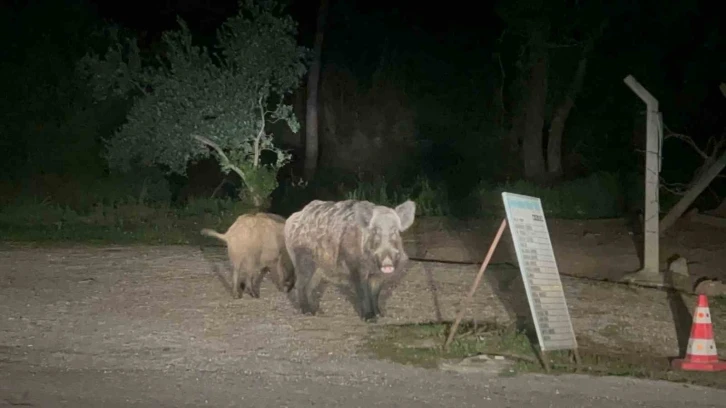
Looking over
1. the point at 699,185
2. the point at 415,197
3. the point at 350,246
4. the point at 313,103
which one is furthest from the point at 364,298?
the point at 313,103

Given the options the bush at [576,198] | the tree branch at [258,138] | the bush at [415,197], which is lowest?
the bush at [415,197]

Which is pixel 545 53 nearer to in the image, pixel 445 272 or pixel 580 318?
pixel 445 272

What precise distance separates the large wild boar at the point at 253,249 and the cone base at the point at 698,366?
485 centimetres

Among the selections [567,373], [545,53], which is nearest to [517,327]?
[567,373]

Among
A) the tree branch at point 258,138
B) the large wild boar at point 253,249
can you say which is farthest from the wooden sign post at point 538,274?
the tree branch at point 258,138

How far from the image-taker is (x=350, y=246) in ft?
36.3

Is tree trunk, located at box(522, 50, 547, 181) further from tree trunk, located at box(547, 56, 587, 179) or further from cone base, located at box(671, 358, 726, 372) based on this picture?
cone base, located at box(671, 358, 726, 372)

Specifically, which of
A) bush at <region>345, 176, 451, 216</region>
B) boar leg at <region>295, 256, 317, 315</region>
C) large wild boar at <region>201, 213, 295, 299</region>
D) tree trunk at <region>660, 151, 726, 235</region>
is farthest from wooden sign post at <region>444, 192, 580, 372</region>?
bush at <region>345, 176, 451, 216</region>

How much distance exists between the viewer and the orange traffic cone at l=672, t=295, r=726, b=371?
9695 millimetres

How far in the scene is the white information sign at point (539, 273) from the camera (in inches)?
373

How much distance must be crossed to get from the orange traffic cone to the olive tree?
1281 centimetres

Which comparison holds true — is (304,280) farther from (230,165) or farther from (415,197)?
(415,197)

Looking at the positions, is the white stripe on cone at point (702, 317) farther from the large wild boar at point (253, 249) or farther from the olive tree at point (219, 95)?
the olive tree at point (219, 95)

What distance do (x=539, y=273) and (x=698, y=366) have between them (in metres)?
1.62
